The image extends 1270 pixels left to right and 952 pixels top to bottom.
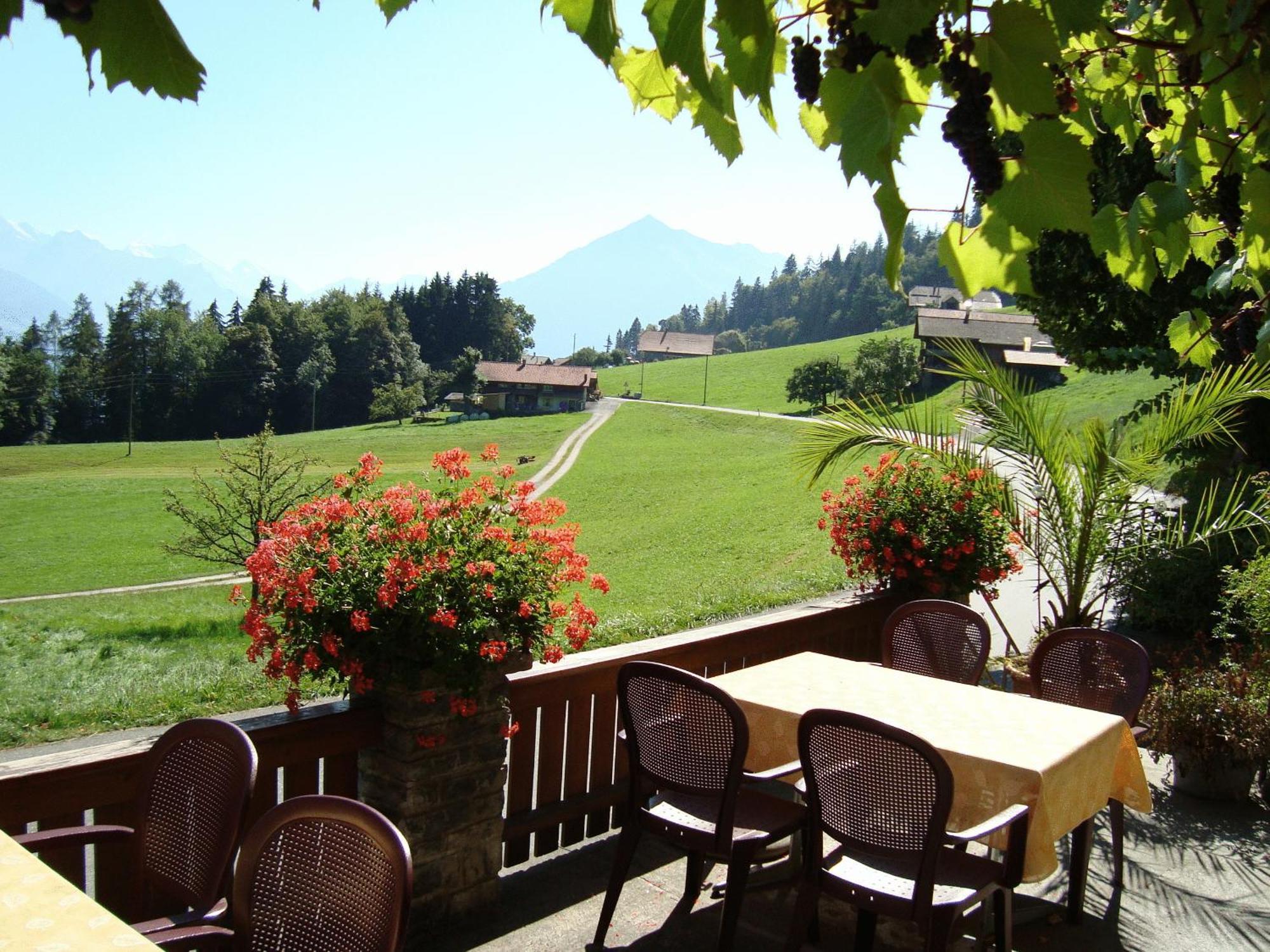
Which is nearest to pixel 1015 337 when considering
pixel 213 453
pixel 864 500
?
pixel 213 453

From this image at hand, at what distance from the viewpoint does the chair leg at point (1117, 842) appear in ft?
14.9

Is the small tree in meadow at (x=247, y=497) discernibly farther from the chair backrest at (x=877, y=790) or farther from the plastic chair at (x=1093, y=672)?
the chair backrest at (x=877, y=790)

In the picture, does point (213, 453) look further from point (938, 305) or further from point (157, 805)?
point (938, 305)

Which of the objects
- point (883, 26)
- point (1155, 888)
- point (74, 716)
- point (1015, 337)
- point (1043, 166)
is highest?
point (1015, 337)

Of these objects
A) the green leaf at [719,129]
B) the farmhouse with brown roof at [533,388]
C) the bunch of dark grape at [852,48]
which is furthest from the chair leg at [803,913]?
the farmhouse with brown roof at [533,388]

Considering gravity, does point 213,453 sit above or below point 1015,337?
below

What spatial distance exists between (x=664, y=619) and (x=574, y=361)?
4468 inches

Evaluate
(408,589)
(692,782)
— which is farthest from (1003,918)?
(408,589)

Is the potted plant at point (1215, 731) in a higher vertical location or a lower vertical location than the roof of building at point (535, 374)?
lower

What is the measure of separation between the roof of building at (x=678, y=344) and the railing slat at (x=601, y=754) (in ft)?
443

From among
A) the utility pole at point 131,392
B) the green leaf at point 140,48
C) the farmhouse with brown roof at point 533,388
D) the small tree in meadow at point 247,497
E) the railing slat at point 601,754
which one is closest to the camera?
the green leaf at point 140,48

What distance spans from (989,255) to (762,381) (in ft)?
285

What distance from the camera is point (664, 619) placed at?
1347 cm

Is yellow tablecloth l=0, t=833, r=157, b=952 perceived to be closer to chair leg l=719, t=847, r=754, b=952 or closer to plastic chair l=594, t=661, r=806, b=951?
plastic chair l=594, t=661, r=806, b=951
